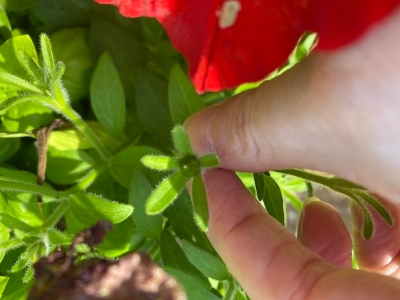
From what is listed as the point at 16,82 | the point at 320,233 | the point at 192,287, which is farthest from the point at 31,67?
the point at 320,233

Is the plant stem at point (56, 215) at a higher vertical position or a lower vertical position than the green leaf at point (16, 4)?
lower

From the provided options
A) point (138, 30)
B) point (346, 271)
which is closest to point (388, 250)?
point (346, 271)

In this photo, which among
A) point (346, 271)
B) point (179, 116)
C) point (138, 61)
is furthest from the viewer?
point (138, 61)

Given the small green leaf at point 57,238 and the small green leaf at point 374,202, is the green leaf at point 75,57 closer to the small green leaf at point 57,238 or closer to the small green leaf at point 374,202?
the small green leaf at point 57,238

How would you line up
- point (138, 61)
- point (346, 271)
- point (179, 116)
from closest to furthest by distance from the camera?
point (346, 271) < point (179, 116) < point (138, 61)

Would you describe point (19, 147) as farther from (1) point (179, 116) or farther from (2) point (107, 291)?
(2) point (107, 291)

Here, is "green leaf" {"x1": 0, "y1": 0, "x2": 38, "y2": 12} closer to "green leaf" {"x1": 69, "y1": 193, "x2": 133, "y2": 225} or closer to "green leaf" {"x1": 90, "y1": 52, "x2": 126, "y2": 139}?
"green leaf" {"x1": 90, "y1": 52, "x2": 126, "y2": 139}

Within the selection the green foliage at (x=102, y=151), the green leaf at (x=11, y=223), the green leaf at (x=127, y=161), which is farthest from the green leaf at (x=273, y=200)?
the green leaf at (x=11, y=223)
